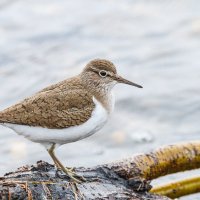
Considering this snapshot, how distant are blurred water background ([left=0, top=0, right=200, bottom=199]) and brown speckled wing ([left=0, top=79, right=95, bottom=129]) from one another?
2.80m

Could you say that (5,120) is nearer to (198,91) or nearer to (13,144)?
(13,144)

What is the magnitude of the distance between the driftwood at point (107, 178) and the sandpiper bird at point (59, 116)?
176 mm

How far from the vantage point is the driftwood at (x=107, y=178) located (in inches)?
228

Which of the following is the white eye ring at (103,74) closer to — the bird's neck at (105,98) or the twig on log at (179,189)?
the bird's neck at (105,98)

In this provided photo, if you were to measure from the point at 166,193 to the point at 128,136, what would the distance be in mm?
2964

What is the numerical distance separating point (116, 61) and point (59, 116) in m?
5.81

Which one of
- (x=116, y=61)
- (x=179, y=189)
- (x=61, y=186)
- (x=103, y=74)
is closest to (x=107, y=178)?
(x=61, y=186)

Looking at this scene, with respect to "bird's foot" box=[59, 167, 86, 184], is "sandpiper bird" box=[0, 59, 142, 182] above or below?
above

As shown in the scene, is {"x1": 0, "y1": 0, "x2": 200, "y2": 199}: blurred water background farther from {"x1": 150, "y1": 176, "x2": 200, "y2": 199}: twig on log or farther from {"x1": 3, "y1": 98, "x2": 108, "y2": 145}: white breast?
{"x1": 3, "y1": 98, "x2": 108, "y2": 145}: white breast

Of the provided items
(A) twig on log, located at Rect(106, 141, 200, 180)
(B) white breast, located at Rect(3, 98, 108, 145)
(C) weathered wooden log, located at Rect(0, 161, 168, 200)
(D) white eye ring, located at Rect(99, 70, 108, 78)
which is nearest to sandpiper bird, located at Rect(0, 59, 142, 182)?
(B) white breast, located at Rect(3, 98, 108, 145)

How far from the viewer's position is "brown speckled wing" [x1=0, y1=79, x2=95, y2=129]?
243 inches

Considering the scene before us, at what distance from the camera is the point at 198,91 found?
1121 cm

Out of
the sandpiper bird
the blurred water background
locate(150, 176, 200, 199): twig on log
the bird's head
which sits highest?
the blurred water background

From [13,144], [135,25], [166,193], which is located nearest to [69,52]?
[135,25]
